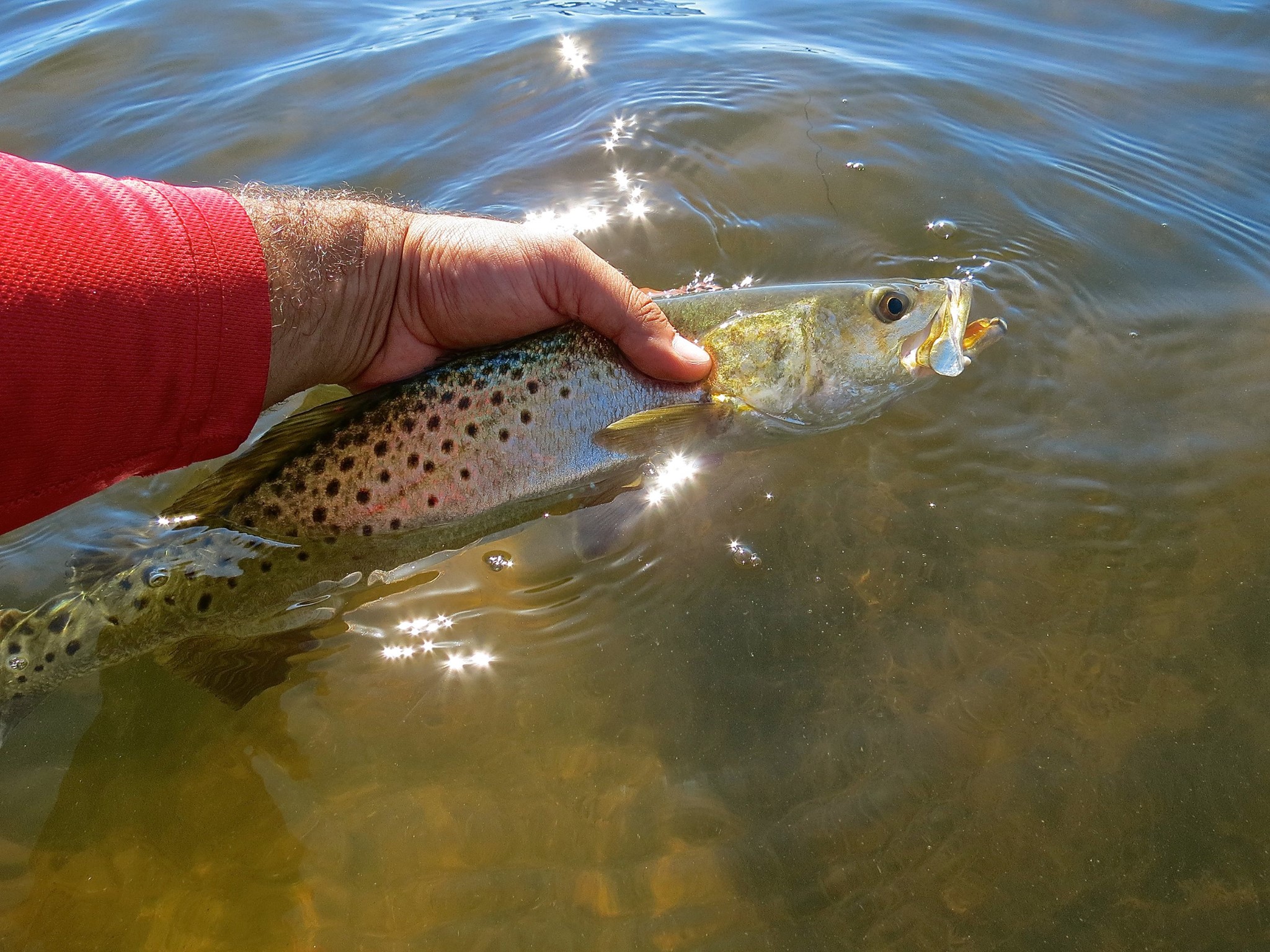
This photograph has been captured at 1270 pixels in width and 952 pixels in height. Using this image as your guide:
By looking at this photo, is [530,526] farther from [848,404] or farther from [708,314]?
[848,404]

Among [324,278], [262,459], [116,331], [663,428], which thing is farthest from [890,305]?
[116,331]

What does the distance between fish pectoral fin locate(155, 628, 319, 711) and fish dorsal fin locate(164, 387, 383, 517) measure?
544mm

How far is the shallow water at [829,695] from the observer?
2.40m

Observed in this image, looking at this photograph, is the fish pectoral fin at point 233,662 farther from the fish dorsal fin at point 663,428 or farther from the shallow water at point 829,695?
the fish dorsal fin at point 663,428

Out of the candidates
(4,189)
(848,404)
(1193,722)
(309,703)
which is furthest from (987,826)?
(4,189)

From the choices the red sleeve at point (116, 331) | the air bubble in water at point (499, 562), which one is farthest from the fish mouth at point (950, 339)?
the red sleeve at point (116, 331)

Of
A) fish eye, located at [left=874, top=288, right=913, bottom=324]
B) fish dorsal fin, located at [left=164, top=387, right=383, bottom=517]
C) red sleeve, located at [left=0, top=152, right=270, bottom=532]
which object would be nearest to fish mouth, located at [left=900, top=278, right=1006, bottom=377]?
fish eye, located at [left=874, top=288, right=913, bottom=324]

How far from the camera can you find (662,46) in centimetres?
754

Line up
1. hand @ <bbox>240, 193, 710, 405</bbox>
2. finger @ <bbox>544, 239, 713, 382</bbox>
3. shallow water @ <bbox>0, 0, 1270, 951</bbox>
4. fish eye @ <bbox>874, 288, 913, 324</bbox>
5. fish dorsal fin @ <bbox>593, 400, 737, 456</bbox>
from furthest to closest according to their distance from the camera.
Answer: fish eye @ <bbox>874, 288, 913, 324</bbox>
fish dorsal fin @ <bbox>593, 400, 737, 456</bbox>
finger @ <bbox>544, 239, 713, 382</bbox>
hand @ <bbox>240, 193, 710, 405</bbox>
shallow water @ <bbox>0, 0, 1270, 951</bbox>

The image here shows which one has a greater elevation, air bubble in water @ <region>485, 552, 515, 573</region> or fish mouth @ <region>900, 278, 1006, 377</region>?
fish mouth @ <region>900, 278, 1006, 377</region>

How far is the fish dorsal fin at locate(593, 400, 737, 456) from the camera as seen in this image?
357 centimetres

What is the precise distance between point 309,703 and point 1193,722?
9.99 ft

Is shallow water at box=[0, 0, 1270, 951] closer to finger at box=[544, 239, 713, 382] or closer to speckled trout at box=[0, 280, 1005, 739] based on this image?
speckled trout at box=[0, 280, 1005, 739]

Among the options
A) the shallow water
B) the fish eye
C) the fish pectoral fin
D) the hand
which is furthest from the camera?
the fish eye
